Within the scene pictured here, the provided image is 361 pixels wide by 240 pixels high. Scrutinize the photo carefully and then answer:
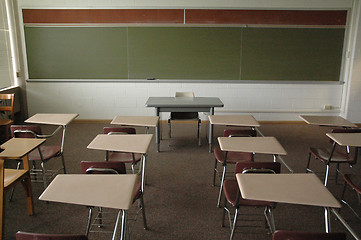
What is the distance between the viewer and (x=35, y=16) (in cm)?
673

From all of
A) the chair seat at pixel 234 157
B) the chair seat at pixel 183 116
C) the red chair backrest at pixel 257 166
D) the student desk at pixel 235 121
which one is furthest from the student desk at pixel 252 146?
the chair seat at pixel 183 116

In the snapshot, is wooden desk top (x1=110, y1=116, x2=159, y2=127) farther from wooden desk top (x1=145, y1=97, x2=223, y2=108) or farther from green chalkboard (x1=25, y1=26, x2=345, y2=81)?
green chalkboard (x1=25, y1=26, x2=345, y2=81)

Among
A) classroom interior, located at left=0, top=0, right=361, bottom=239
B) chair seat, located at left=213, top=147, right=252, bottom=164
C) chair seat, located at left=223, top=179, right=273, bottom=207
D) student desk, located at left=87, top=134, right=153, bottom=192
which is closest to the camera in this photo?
chair seat, located at left=223, top=179, right=273, bottom=207

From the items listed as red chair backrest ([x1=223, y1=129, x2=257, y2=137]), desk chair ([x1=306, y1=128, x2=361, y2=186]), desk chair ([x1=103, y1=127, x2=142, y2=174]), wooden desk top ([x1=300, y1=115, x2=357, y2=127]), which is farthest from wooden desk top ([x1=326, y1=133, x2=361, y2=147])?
desk chair ([x1=103, y1=127, x2=142, y2=174])

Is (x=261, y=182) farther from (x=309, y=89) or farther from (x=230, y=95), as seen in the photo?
(x=309, y=89)

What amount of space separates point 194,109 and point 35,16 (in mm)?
4087

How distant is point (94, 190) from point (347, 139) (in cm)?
281

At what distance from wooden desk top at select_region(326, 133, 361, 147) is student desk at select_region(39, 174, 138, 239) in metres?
2.31

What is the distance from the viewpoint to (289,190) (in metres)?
2.34

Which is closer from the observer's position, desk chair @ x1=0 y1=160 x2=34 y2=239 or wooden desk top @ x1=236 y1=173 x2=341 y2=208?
wooden desk top @ x1=236 y1=173 x2=341 y2=208

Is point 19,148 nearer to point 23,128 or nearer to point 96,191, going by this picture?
point 23,128

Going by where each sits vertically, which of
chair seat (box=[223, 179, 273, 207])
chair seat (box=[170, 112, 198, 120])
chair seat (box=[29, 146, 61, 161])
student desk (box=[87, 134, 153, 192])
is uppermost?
student desk (box=[87, 134, 153, 192])

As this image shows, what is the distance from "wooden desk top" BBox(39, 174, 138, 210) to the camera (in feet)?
6.98

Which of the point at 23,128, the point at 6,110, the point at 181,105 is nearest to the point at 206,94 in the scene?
the point at 181,105
